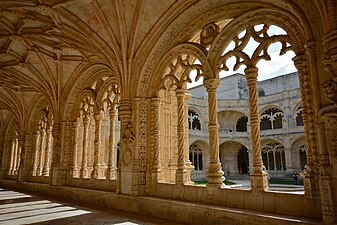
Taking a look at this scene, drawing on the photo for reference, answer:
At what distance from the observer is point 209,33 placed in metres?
5.62

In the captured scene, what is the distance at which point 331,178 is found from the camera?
10.2 feet

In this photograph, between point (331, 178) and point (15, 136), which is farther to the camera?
point (15, 136)

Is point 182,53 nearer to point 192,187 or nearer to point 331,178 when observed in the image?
point 192,187

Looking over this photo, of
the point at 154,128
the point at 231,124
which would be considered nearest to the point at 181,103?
the point at 154,128

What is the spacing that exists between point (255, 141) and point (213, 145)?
894mm

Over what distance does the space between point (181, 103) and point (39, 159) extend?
9.16 metres

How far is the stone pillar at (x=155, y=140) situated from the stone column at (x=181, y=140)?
62 cm

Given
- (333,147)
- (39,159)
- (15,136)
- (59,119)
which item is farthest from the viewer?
(15,136)

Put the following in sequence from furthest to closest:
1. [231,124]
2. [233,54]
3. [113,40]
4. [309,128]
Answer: [231,124] < [113,40] < [233,54] < [309,128]

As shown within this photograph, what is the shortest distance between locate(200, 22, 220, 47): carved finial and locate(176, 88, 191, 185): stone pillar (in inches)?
46.9

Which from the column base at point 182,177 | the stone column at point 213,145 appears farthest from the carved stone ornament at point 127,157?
the stone column at point 213,145

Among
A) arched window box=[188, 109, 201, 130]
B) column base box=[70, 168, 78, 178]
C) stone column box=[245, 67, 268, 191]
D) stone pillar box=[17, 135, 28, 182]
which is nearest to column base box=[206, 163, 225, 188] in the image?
stone column box=[245, 67, 268, 191]

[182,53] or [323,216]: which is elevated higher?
[182,53]

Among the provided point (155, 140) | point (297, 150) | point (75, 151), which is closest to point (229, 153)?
point (297, 150)
